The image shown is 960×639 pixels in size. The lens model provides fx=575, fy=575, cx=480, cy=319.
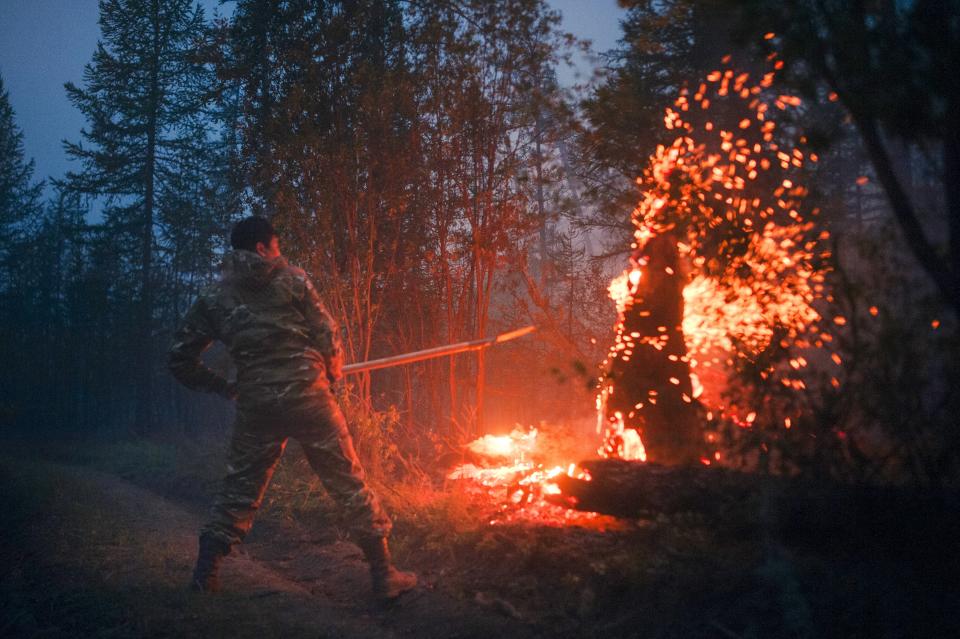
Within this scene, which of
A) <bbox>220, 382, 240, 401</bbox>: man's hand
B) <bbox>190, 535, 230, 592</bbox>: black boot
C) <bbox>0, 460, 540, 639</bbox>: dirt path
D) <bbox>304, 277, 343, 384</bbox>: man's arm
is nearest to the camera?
<bbox>0, 460, 540, 639</bbox>: dirt path

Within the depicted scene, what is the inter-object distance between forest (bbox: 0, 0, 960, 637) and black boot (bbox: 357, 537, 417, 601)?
219 mm

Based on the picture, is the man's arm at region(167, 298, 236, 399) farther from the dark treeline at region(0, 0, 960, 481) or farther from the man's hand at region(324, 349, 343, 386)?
the dark treeline at region(0, 0, 960, 481)

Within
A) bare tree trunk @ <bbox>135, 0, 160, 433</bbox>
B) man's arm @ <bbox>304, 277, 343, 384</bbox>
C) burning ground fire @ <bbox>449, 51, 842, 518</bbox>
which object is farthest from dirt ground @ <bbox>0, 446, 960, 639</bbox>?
bare tree trunk @ <bbox>135, 0, 160, 433</bbox>

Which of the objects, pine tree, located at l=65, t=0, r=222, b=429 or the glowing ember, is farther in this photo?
pine tree, located at l=65, t=0, r=222, b=429

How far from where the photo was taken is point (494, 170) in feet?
26.3

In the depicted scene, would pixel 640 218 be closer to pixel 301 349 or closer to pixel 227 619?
pixel 301 349

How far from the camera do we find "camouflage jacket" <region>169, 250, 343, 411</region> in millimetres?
4172

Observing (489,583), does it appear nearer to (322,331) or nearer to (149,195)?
(322,331)

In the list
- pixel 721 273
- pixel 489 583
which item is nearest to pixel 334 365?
pixel 489 583

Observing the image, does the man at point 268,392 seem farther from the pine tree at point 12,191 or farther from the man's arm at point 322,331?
the pine tree at point 12,191

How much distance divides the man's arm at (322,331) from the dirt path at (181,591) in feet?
5.57

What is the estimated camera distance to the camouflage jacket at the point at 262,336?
13.7ft

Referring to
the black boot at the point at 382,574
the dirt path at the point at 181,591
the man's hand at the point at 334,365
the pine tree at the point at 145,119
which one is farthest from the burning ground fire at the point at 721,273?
the pine tree at the point at 145,119

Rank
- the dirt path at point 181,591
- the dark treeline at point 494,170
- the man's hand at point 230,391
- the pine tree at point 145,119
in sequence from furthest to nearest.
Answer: the pine tree at point 145,119, the man's hand at point 230,391, the dirt path at point 181,591, the dark treeline at point 494,170
